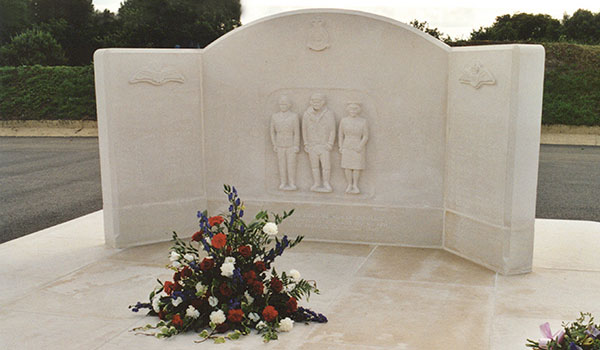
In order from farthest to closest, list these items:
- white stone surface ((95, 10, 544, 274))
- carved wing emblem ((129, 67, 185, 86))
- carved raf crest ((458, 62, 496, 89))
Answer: carved wing emblem ((129, 67, 185, 86)) < white stone surface ((95, 10, 544, 274)) < carved raf crest ((458, 62, 496, 89))

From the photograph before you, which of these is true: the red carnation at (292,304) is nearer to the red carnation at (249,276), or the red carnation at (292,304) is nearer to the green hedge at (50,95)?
the red carnation at (249,276)

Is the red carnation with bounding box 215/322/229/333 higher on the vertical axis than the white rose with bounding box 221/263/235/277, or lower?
lower

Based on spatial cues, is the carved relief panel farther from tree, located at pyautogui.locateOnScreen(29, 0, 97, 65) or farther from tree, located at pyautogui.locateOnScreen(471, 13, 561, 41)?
tree, located at pyautogui.locateOnScreen(29, 0, 97, 65)

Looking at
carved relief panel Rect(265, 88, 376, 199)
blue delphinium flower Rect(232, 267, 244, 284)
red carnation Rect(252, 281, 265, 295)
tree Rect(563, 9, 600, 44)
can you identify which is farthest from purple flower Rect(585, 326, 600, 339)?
tree Rect(563, 9, 600, 44)

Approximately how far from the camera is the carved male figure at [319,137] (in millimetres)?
7641

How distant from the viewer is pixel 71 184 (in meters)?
13.6

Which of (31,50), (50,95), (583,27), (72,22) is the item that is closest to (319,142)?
(50,95)

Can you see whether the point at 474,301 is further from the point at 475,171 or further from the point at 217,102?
the point at 217,102

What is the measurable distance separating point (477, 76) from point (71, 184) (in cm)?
944

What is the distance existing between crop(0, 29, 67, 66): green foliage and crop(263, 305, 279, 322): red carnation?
2641 cm

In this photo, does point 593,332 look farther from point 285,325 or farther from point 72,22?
point 72,22

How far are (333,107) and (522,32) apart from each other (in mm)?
23104

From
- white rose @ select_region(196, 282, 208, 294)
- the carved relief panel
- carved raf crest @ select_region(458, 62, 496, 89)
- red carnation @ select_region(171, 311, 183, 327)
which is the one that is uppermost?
carved raf crest @ select_region(458, 62, 496, 89)

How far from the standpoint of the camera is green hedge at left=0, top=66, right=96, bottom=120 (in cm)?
2667
